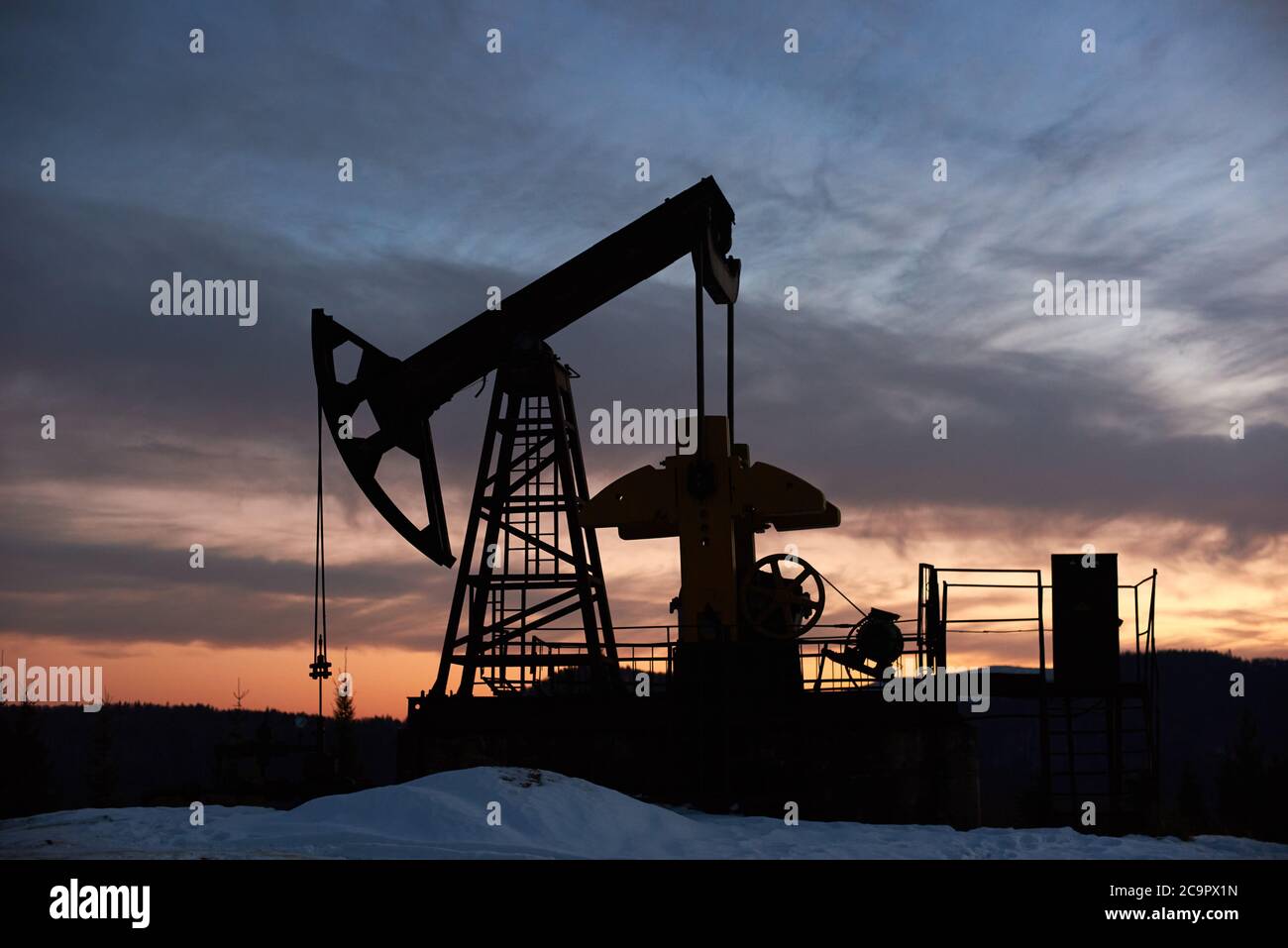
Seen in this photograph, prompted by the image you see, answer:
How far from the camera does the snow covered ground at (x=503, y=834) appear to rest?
1230 cm

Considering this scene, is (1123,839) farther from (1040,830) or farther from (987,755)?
(987,755)

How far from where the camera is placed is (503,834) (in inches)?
521

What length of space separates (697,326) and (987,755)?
5122 inches

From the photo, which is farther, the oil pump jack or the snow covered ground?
the oil pump jack

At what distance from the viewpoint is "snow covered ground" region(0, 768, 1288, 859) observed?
12297 millimetres

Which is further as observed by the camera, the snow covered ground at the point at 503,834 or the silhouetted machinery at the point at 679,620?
the silhouetted machinery at the point at 679,620

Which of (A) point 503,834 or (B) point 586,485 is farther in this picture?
(B) point 586,485

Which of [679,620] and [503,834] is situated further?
[679,620]

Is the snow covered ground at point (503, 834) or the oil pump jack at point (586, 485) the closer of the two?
the snow covered ground at point (503, 834)

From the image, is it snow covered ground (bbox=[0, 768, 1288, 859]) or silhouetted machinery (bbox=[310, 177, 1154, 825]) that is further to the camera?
silhouetted machinery (bbox=[310, 177, 1154, 825])
